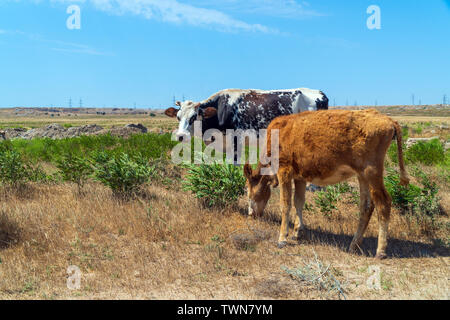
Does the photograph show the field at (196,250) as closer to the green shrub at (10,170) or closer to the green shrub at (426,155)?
the green shrub at (10,170)

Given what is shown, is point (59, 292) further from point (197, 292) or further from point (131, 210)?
point (131, 210)

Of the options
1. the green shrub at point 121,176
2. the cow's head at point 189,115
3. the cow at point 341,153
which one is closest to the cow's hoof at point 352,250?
the cow at point 341,153

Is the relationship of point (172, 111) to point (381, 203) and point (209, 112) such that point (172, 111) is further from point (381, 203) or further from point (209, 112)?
point (381, 203)

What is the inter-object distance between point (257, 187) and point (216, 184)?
1.21 m

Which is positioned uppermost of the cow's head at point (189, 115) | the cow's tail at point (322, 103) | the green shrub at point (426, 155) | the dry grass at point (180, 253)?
the cow's tail at point (322, 103)

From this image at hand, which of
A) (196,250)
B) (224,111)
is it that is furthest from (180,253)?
(224,111)

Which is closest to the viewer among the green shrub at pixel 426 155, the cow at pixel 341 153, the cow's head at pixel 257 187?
the cow at pixel 341 153

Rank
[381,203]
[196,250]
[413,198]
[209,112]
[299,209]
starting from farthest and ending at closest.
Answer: [209,112] < [413,198] < [299,209] < [196,250] < [381,203]

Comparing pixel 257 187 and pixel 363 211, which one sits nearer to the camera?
pixel 363 211

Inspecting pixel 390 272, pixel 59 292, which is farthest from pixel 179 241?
pixel 390 272

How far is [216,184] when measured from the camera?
782cm

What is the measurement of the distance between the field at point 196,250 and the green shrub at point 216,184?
0.23 metres

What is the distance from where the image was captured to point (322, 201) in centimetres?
776

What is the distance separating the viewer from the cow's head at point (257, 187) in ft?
22.2
